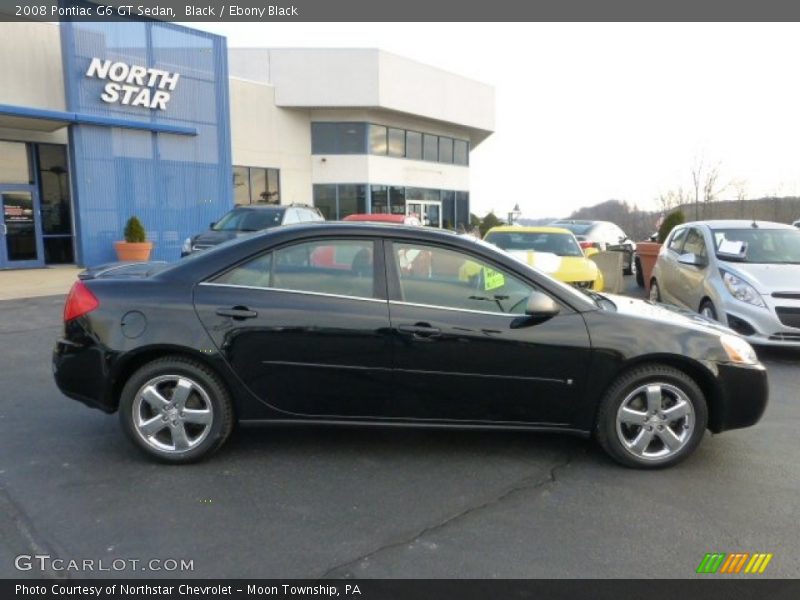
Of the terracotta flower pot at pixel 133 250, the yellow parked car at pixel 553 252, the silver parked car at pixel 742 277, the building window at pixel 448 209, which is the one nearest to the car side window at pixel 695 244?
the silver parked car at pixel 742 277

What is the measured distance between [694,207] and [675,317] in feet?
106

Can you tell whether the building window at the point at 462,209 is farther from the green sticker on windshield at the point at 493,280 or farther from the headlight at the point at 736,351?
the green sticker on windshield at the point at 493,280

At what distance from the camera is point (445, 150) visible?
30766 mm

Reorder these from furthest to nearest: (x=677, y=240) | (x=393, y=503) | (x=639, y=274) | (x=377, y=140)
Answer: (x=377, y=140)
(x=639, y=274)
(x=677, y=240)
(x=393, y=503)

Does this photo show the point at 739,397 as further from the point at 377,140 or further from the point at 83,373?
the point at 377,140

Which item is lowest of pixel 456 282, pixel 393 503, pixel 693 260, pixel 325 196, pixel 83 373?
pixel 393 503

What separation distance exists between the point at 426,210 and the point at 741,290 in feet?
78.1

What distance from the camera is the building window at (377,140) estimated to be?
26.0 m

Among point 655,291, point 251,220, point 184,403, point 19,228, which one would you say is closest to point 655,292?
point 655,291

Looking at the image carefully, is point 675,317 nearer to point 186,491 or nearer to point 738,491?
point 738,491

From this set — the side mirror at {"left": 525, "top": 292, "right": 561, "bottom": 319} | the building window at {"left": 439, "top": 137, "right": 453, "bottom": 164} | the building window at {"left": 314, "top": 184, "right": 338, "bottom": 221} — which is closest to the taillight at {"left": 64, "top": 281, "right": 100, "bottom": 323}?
the side mirror at {"left": 525, "top": 292, "right": 561, "bottom": 319}

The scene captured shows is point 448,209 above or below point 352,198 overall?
below

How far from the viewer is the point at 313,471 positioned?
3523 mm

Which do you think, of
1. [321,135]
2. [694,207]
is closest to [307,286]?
[321,135]
